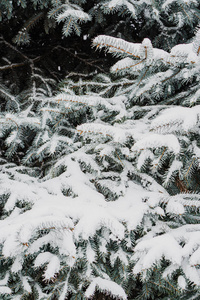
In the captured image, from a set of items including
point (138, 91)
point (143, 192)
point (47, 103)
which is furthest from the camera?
point (47, 103)

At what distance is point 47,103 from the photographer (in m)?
2.73

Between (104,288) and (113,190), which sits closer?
(104,288)

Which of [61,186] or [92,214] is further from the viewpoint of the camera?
[61,186]

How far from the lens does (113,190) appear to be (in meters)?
1.93

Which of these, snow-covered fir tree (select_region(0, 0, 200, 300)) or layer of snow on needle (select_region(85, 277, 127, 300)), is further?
layer of snow on needle (select_region(85, 277, 127, 300))

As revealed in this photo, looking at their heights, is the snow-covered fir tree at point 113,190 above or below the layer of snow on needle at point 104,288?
above

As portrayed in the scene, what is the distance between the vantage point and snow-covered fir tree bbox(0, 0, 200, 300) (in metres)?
1.47

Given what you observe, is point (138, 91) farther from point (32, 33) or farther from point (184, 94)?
point (32, 33)

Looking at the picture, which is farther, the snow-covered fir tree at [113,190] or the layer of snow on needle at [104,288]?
the layer of snow on needle at [104,288]

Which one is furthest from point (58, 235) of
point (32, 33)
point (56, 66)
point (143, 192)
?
point (32, 33)

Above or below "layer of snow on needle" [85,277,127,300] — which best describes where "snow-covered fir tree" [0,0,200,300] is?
above

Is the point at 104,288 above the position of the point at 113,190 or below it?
below

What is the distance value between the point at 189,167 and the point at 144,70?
75cm

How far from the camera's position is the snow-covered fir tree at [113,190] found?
4.84 ft
